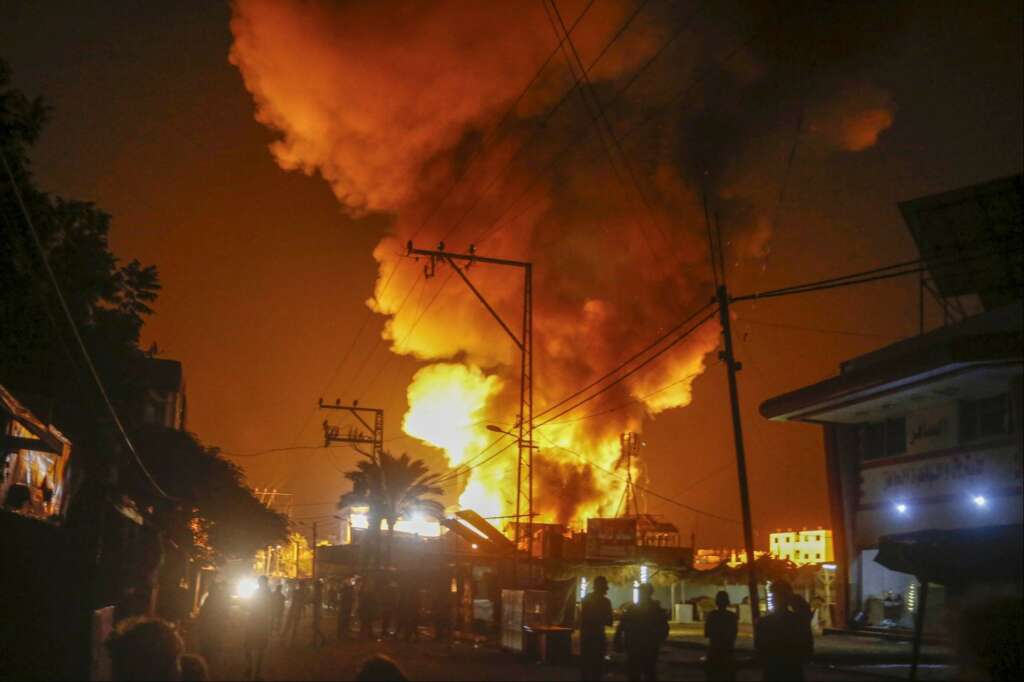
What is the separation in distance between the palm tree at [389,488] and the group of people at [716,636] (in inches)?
1506

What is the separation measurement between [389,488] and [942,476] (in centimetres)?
3230

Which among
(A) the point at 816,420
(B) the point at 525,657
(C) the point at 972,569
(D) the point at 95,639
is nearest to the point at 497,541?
(A) the point at 816,420

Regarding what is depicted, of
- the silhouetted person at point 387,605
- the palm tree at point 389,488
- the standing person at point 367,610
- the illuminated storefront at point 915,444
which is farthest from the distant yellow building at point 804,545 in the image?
the standing person at point 367,610

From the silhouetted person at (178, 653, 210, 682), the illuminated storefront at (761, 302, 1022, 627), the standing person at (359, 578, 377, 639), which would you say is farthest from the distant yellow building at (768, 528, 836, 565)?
the silhouetted person at (178, 653, 210, 682)

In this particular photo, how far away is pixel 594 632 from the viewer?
13.8 metres

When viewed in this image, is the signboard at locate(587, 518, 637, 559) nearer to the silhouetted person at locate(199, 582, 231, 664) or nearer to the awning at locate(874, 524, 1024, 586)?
the awning at locate(874, 524, 1024, 586)

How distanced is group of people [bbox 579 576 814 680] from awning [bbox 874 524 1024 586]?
5.01 metres

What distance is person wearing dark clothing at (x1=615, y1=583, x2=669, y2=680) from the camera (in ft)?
42.0

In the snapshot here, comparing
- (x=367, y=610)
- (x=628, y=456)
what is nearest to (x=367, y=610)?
(x=367, y=610)

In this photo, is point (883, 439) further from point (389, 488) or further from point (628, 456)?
point (628, 456)

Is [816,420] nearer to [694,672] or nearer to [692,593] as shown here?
[694,672]

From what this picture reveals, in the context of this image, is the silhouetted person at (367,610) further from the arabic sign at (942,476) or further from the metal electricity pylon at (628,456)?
the metal electricity pylon at (628,456)

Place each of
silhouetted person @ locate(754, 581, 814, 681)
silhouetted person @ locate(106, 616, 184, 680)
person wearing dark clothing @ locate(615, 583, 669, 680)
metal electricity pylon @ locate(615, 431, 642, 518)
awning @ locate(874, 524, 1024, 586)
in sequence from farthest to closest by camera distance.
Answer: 1. metal electricity pylon @ locate(615, 431, 642, 518)
2. awning @ locate(874, 524, 1024, 586)
3. person wearing dark clothing @ locate(615, 583, 669, 680)
4. silhouetted person @ locate(754, 581, 814, 681)
5. silhouetted person @ locate(106, 616, 184, 680)

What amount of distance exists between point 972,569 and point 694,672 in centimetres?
534
